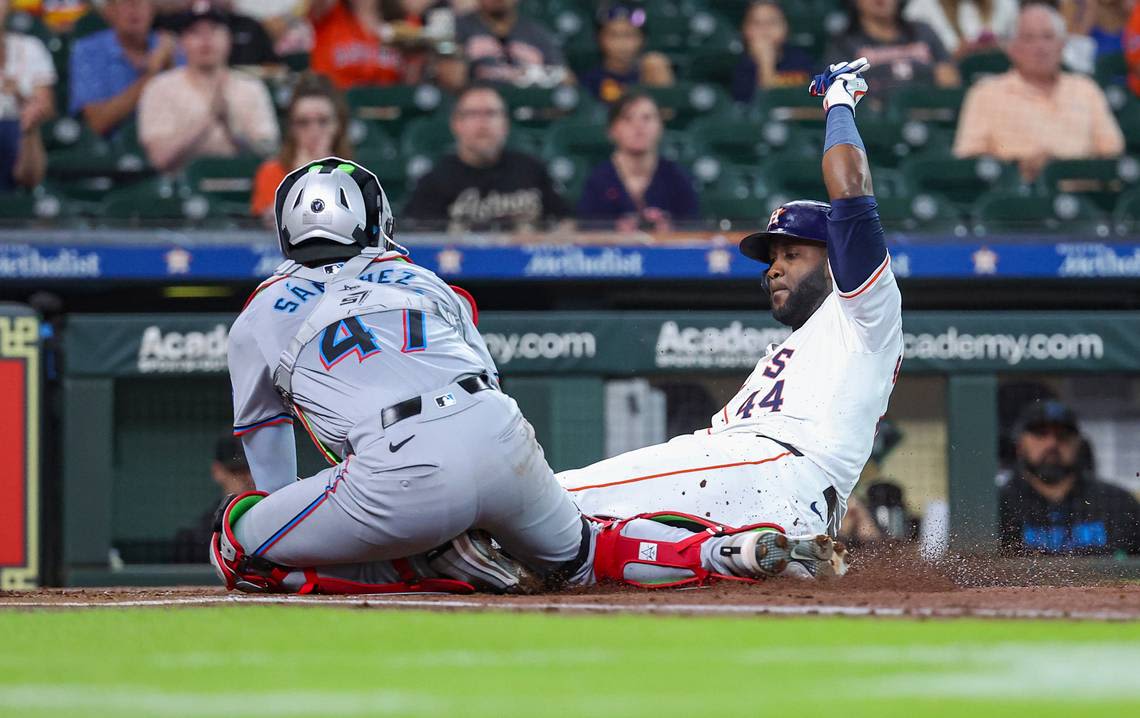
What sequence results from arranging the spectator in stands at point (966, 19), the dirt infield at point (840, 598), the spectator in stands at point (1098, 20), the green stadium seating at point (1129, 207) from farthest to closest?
the spectator in stands at point (1098, 20), the spectator in stands at point (966, 19), the green stadium seating at point (1129, 207), the dirt infield at point (840, 598)

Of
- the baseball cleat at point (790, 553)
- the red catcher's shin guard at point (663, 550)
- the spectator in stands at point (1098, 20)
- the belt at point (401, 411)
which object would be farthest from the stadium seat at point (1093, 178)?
the belt at point (401, 411)

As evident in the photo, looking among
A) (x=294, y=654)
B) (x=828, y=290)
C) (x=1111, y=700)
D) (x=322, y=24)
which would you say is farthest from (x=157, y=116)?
(x=1111, y=700)

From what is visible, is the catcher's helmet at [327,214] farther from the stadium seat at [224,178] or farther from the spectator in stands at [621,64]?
the spectator in stands at [621,64]

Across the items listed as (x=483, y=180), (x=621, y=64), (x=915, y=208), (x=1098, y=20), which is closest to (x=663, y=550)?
(x=483, y=180)

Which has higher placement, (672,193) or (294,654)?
(672,193)

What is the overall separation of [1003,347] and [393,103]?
3989 millimetres

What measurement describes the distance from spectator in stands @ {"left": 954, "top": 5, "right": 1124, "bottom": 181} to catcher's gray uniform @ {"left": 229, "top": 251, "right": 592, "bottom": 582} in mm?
5915

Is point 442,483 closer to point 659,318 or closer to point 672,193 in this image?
point 659,318

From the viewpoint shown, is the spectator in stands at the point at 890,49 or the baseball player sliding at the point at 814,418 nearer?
the baseball player sliding at the point at 814,418

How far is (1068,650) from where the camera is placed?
3.06 metres

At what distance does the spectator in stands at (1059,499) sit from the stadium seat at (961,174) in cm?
205

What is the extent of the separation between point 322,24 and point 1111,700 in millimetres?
8347

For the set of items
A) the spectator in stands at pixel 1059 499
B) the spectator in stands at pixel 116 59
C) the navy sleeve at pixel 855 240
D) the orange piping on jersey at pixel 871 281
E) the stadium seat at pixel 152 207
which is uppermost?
the spectator in stands at pixel 116 59

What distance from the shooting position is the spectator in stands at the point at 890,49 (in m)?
10.6
